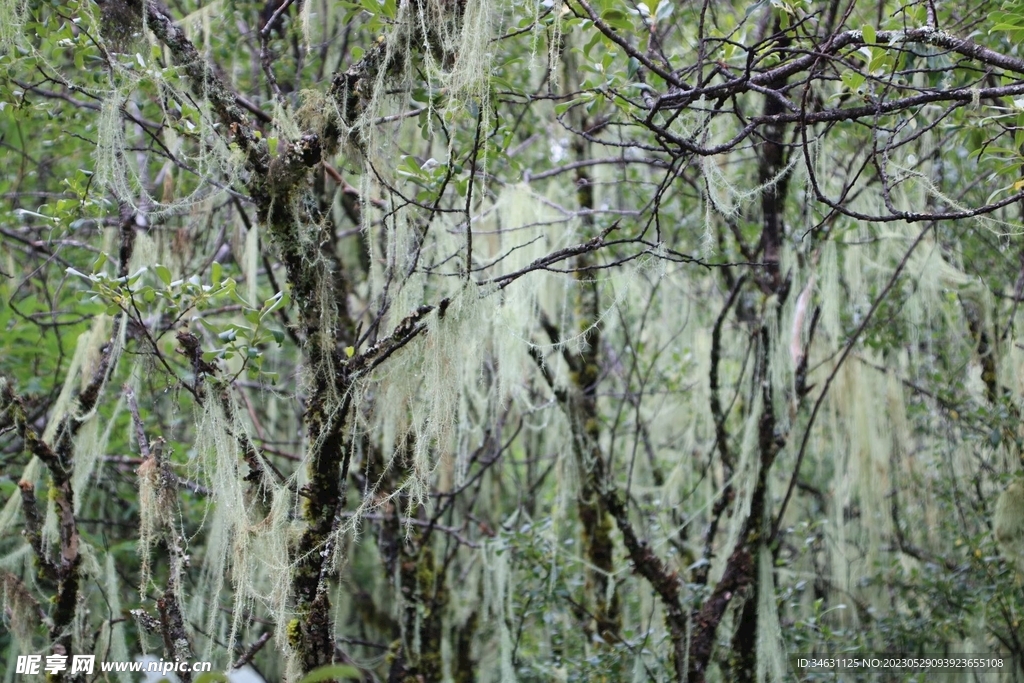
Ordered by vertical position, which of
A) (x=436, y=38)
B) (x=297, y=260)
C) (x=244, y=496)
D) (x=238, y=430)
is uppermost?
(x=436, y=38)

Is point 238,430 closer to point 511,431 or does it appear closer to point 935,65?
point 935,65

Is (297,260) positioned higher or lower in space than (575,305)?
lower

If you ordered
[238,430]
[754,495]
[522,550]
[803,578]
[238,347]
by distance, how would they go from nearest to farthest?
[238,430] → [238,347] → [754,495] → [522,550] → [803,578]

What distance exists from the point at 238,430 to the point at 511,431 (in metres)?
2.73

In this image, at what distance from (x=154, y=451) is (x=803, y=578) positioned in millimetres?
3099

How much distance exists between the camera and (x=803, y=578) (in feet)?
12.7

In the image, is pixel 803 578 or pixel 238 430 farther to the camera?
pixel 803 578

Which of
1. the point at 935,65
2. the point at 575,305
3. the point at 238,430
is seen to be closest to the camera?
the point at 238,430

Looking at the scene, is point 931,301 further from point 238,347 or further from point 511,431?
point 238,347

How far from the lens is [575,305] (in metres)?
3.56

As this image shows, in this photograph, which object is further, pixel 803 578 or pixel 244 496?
pixel 803 578

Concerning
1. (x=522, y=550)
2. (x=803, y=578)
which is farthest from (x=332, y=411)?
(x=803, y=578)

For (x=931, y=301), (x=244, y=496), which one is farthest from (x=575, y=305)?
(x=244, y=496)

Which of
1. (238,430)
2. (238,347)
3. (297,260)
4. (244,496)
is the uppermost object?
(297,260)
